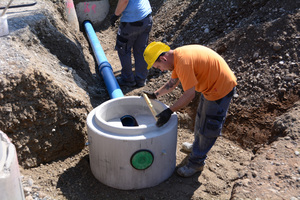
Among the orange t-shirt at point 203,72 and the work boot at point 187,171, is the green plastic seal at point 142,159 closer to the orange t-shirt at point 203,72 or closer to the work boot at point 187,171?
the work boot at point 187,171

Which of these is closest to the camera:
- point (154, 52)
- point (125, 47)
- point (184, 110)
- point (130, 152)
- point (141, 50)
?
point (154, 52)

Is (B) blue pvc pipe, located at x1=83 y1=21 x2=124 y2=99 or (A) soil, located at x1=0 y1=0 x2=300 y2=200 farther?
(B) blue pvc pipe, located at x1=83 y1=21 x2=124 y2=99

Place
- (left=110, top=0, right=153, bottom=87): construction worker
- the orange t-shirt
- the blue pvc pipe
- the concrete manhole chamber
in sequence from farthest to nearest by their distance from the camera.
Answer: (left=110, top=0, right=153, bottom=87): construction worker
the blue pvc pipe
the concrete manhole chamber
the orange t-shirt

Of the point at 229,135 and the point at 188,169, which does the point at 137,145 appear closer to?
the point at 188,169

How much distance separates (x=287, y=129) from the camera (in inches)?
146

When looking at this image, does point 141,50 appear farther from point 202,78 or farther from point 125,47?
point 202,78

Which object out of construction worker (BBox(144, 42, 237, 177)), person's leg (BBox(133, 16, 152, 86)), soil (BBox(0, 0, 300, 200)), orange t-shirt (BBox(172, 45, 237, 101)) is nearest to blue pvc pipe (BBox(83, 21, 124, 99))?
soil (BBox(0, 0, 300, 200))

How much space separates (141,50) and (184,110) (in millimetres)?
1240

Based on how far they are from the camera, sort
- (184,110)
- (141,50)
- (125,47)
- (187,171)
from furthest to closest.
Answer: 1. (141,50)
2. (125,47)
3. (184,110)
4. (187,171)

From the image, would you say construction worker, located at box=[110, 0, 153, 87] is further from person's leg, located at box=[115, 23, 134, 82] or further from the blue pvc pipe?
the blue pvc pipe

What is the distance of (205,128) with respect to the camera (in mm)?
3318

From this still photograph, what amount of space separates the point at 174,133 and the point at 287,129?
1.34 metres

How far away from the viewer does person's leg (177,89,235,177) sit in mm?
3229

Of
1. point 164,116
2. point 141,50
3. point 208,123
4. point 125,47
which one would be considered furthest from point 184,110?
point 164,116
